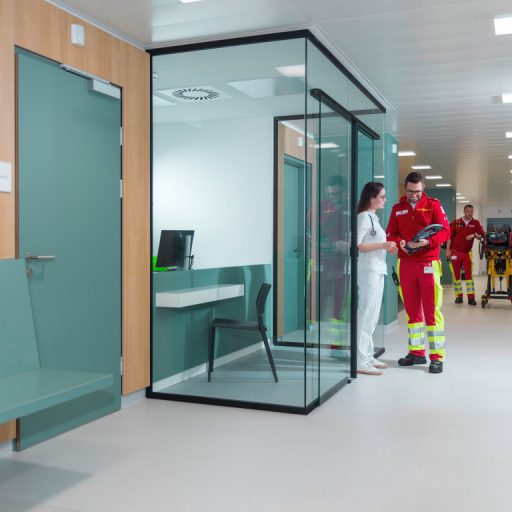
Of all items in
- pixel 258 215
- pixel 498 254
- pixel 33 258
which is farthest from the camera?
pixel 498 254

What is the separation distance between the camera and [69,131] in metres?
3.75

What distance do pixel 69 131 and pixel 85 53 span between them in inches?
21.1

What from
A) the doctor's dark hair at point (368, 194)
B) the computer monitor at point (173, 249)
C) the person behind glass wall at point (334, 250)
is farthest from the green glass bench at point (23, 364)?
the doctor's dark hair at point (368, 194)

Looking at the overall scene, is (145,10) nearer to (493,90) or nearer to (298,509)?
(298,509)

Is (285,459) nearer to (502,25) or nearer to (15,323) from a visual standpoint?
(15,323)

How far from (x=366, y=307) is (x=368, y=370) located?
574mm

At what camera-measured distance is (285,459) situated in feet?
10.7

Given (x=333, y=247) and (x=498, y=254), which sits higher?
(x=333, y=247)

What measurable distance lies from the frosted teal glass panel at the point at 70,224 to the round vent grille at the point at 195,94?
4.56 feet

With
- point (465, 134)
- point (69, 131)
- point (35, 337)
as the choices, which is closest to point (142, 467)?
point (35, 337)

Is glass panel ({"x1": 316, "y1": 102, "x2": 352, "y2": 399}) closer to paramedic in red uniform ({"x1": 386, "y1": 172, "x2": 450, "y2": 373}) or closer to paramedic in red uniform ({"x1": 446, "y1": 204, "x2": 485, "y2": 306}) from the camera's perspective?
paramedic in red uniform ({"x1": 386, "y1": 172, "x2": 450, "y2": 373})

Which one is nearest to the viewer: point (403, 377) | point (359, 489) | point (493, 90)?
point (359, 489)

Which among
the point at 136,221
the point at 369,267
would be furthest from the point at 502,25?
the point at 136,221

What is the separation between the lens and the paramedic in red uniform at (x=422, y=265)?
5.46 metres
